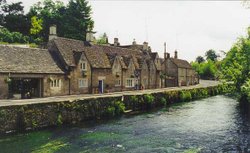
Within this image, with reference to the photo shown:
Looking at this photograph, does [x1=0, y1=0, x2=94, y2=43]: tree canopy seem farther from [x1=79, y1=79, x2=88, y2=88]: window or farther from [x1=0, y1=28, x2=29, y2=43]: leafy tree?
[x1=79, y1=79, x2=88, y2=88]: window

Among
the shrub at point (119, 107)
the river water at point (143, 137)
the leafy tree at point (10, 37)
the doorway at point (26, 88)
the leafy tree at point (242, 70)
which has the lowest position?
the river water at point (143, 137)

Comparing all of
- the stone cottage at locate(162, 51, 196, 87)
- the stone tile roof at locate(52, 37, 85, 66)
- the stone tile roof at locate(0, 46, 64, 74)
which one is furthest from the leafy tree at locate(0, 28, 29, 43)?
the stone cottage at locate(162, 51, 196, 87)

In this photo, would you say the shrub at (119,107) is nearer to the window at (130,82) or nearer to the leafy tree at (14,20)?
the window at (130,82)

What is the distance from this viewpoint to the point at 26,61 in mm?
37438

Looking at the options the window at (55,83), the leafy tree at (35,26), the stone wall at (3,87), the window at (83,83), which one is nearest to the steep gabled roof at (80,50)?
the window at (83,83)

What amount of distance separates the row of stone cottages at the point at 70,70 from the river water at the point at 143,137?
1134cm

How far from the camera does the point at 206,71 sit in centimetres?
14450

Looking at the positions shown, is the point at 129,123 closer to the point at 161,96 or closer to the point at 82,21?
the point at 161,96

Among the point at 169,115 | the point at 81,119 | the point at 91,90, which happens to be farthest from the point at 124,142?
the point at 91,90

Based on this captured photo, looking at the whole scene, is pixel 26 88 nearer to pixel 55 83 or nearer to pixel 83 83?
pixel 55 83

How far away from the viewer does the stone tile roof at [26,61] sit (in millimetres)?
34781

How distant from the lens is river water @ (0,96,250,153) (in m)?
21.4

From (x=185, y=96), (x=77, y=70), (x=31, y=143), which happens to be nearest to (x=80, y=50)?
(x=77, y=70)

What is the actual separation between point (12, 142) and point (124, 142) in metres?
8.20
